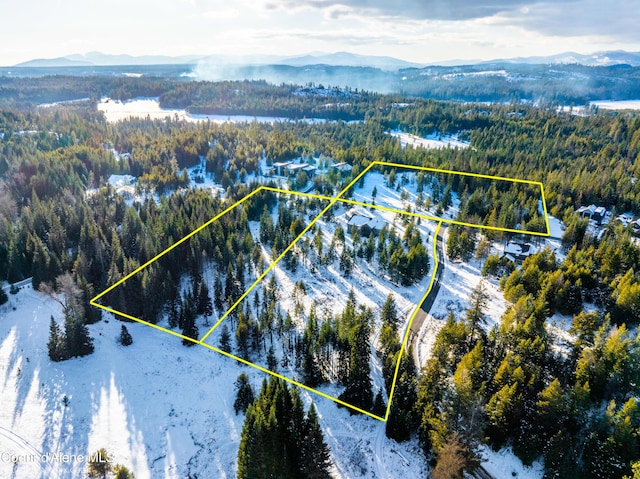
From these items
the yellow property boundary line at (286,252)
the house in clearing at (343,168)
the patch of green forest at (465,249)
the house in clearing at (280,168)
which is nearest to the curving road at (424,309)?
the yellow property boundary line at (286,252)

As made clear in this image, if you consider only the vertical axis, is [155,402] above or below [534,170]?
below

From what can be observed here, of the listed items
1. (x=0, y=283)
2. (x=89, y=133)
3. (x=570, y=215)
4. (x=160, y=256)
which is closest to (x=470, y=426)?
(x=160, y=256)

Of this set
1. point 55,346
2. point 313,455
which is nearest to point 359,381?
point 313,455

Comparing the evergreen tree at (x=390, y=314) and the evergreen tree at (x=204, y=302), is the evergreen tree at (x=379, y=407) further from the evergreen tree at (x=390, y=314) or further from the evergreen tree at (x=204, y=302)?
the evergreen tree at (x=204, y=302)

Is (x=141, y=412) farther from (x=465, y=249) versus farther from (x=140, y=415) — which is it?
(x=465, y=249)

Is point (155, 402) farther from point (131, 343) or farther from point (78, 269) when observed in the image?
point (78, 269)

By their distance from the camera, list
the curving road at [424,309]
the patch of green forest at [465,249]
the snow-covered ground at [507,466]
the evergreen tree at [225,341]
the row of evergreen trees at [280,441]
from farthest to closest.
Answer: the evergreen tree at [225,341], the curving road at [424,309], the patch of green forest at [465,249], the snow-covered ground at [507,466], the row of evergreen trees at [280,441]

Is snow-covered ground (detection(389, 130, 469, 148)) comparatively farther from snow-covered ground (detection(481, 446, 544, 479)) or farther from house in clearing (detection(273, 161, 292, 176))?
snow-covered ground (detection(481, 446, 544, 479))

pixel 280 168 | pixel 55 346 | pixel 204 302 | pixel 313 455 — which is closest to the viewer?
pixel 313 455
